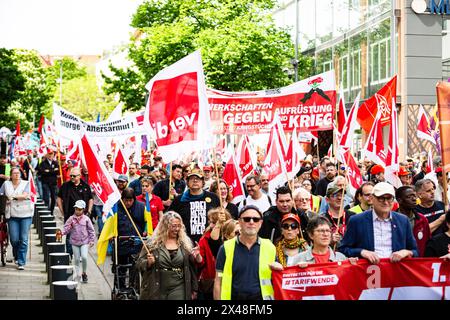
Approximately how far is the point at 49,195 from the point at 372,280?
1889 cm

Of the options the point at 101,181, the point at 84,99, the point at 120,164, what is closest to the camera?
the point at 101,181

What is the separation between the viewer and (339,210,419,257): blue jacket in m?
7.52

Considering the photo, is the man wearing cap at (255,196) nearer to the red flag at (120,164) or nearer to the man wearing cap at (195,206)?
the man wearing cap at (195,206)

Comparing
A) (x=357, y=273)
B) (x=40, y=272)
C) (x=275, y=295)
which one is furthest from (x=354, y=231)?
(x=40, y=272)

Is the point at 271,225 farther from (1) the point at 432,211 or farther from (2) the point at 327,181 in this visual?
(2) the point at 327,181

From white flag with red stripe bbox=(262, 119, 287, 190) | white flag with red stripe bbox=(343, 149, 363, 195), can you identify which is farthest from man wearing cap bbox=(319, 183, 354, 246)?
white flag with red stripe bbox=(343, 149, 363, 195)

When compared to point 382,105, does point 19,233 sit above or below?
below

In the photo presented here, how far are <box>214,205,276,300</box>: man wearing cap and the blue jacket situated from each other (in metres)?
0.85

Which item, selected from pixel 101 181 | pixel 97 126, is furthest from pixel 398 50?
pixel 101 181

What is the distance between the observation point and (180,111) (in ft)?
34.3

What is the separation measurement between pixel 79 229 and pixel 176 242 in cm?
546

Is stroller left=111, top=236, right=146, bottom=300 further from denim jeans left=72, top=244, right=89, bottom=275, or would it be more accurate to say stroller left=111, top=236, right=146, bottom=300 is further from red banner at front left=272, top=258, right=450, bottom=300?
red banner at front left=272, top=258, right=450, bottom=300
